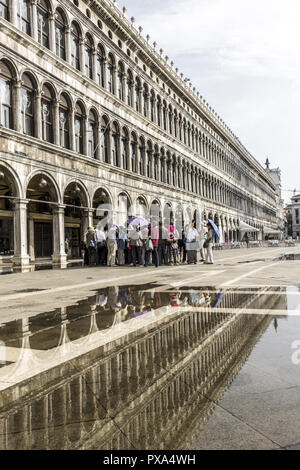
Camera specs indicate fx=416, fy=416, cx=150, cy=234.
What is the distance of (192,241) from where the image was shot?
735 inches

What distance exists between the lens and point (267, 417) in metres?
2.28

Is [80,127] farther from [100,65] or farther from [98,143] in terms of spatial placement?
[100,65]

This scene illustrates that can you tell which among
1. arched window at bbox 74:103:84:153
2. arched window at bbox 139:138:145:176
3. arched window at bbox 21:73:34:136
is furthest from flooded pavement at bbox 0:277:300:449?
arched window at bbox 139:138:145:176

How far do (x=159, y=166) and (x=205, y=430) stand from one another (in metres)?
34.1

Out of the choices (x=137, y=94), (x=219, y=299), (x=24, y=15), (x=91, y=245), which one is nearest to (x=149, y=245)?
Result: (x=91, y=245)

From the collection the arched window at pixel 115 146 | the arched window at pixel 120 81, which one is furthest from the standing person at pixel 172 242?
the arched window at pixel 120 81

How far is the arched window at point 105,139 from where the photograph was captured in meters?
26.3

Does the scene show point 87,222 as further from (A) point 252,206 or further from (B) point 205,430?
(A) point 252,206

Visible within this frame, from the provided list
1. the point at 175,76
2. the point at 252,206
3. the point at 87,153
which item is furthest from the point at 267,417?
the point at 252,206

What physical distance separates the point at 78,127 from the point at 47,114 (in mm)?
3069

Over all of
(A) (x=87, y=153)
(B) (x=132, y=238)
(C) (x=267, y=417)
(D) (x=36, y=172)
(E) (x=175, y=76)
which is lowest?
(C) (x=267, y=417)

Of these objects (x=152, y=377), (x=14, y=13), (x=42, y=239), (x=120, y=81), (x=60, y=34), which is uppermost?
(x=120, y=81)

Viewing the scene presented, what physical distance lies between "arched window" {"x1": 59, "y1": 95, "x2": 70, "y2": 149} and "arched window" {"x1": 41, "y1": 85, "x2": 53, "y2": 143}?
797 mm

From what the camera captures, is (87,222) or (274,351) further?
(87,222)
